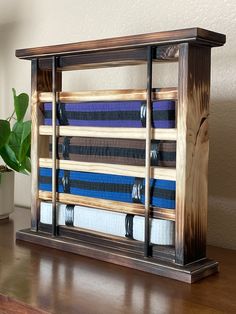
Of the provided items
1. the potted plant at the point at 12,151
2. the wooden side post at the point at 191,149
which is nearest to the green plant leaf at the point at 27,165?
the potted plant at the point at 12,151

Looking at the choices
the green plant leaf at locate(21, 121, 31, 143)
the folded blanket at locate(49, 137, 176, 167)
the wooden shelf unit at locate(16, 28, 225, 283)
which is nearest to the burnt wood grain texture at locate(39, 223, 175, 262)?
the wooden shelf unit at locate(16, 28, 225, 283)

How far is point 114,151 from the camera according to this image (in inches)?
31.1

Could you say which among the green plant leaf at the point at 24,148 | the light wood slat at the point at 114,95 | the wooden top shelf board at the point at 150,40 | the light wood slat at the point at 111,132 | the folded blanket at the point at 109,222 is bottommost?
the folded blanket at the point at 109,222

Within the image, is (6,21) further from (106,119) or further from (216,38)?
(216,38)

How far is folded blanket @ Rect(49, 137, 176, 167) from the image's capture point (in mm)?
729

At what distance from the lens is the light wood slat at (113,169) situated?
0.72 m

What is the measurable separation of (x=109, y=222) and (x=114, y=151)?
108 millimetres

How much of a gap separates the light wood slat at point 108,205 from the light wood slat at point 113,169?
0.04 metres

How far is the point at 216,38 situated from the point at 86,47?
20 cm

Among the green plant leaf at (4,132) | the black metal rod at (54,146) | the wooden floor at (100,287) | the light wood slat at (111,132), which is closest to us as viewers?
the wooden floor at (100,287)

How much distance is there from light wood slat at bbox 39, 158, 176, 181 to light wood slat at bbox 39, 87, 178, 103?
0.10 meters

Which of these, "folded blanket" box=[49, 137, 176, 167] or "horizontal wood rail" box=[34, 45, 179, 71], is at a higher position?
"horizontal wood rail" box=[34, 45, 179, 71]

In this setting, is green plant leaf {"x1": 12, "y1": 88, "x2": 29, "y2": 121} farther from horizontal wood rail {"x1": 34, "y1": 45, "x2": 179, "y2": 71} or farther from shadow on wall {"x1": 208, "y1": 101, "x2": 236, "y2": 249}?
shadow on wall {"x1": 208, "y1": 101, "x2": 236, "y2": 249}

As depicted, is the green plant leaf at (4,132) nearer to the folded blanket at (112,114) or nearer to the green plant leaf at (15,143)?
the green plant leaf at (15,143)
